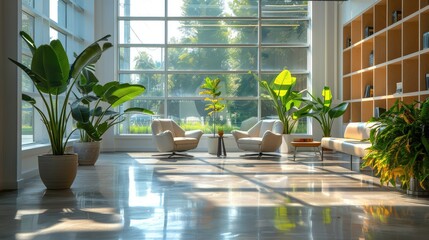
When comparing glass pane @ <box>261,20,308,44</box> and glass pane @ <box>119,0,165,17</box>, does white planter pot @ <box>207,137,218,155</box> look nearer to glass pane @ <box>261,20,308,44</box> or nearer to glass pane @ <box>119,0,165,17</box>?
glass pane @ <box>261,20,308,44</box>

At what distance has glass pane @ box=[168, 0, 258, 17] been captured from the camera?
1251 centimetres

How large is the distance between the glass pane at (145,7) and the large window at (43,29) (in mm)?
A: 1456

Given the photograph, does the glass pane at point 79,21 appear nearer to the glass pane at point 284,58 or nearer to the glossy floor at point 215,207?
the glass pane at point 284,58

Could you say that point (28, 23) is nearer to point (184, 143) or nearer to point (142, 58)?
point (184, 143)

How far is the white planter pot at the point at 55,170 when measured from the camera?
5.83 meters

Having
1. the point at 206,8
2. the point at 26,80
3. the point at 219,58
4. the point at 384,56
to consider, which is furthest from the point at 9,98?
the point at 206,8

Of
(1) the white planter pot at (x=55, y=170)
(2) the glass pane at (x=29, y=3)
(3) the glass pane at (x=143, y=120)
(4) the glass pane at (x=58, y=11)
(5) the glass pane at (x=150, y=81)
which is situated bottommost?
(1) the white planter pot at (x=55, y=170)

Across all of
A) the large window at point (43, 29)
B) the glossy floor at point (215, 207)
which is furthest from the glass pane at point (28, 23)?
the glossy floor at point (215, 207)

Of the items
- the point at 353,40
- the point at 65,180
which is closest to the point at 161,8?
the point at 353,40

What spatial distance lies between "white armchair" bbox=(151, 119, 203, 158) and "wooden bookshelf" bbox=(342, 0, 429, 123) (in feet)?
11.6

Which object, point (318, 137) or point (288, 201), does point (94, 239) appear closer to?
point (288, 201)

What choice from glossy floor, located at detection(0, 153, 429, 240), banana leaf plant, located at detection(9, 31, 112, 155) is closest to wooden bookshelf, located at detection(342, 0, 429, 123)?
glossy floor, located at detection(0, 153, 429, 240)

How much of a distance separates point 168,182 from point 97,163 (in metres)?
3.07

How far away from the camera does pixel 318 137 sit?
40.3ft
